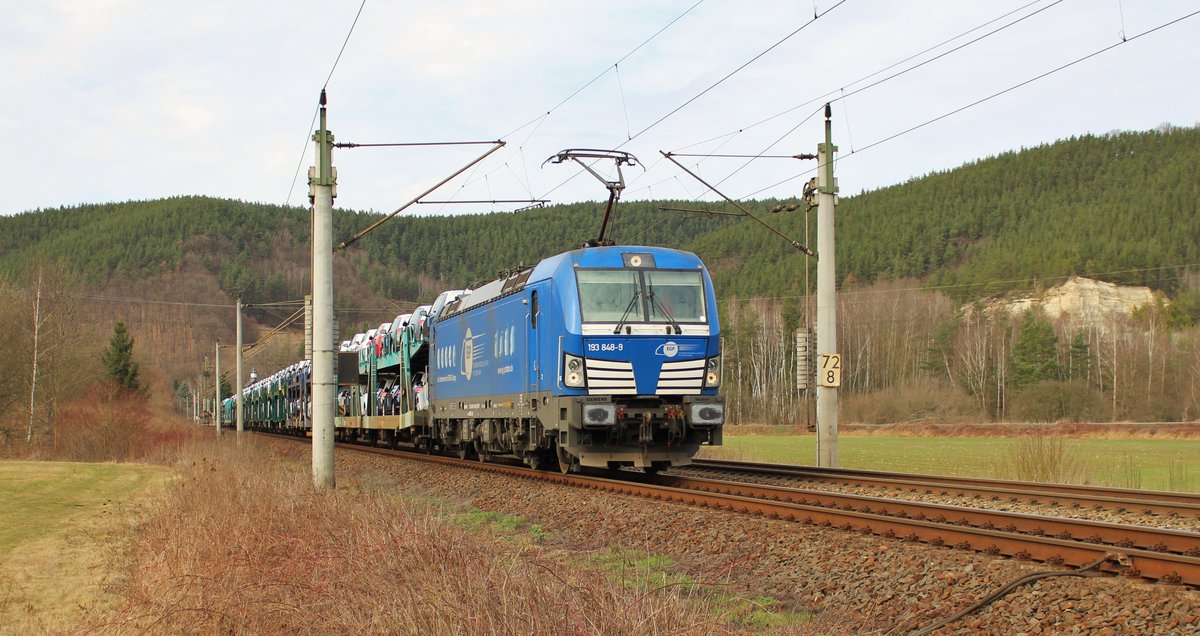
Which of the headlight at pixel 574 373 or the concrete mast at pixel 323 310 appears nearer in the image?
the headlight at pixel 574 373

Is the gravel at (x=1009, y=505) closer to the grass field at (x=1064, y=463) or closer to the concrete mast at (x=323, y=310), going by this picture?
the grass field at (x=1064, y=463)

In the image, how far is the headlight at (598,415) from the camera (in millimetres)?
15969

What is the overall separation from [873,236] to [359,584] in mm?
126075

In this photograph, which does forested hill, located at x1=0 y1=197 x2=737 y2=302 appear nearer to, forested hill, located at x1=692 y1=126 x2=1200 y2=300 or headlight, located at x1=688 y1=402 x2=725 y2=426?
forested hill, located at x1=692 y1=126 x2=1200 y2=300

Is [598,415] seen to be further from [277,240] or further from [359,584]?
[277,240]

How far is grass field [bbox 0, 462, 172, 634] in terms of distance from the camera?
401 inches

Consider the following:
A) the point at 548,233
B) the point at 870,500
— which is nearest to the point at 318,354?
the point at 870,500

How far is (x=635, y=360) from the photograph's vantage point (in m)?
16.6

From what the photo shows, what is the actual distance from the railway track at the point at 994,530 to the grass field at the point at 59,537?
6.99 metres

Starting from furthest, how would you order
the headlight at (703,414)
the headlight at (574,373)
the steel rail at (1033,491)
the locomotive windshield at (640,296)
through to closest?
1. the locomotive windshield at (640,296)
2. the headlight at (703,414)
3. the headlight at (574,373)
4. the steel rail at (1033,491)

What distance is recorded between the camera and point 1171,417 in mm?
72625

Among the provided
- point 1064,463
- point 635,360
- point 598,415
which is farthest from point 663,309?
point 1064,463

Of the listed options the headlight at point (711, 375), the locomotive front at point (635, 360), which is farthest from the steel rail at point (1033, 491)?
the locomotive front at point (635, 360)

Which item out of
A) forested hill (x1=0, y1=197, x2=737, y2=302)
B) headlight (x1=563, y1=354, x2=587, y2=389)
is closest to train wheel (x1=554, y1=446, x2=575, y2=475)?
headlight (x1=563, y1=354, x2=587, y2=389)
